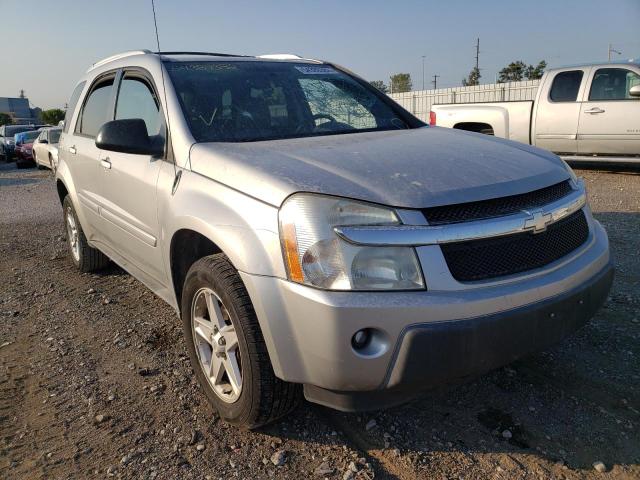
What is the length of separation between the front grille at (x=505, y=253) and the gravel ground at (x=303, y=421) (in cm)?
70

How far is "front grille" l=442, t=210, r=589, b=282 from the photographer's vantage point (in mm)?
2068

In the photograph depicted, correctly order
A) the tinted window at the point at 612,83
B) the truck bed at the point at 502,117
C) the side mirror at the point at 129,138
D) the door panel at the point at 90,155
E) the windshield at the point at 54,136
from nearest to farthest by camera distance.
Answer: the side mirror at the point at 129,138 → the door panel at the point at 90,155 → the tinted window at the point at 612,83 → the truck bed at the point at 502,117 → the windshield at the point at 54,136

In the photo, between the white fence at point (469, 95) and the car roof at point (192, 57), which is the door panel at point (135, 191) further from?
the white fence at point (469, 95)

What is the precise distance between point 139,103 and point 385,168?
197 cm

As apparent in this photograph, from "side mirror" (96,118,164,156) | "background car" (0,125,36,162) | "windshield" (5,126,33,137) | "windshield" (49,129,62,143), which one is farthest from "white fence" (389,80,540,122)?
"windshield" (5,126,33,137)

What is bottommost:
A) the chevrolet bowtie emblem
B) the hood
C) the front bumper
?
the front bumper

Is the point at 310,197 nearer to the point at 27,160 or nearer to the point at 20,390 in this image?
the point at 20,390

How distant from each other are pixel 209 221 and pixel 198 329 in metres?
0.62

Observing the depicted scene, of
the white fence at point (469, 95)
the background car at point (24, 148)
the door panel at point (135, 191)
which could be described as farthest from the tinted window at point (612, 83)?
the background car at point (24, 148)

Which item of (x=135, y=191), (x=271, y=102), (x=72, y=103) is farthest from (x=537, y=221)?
(x=72, y=103)

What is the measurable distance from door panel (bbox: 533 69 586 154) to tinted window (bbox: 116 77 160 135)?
7.81 metres

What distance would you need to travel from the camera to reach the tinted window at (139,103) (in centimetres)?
325

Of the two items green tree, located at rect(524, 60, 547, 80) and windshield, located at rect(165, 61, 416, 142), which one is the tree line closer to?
green tree, located at rect(524, 60, 547, 80)

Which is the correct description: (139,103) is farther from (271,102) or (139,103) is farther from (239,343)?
(239,343)
